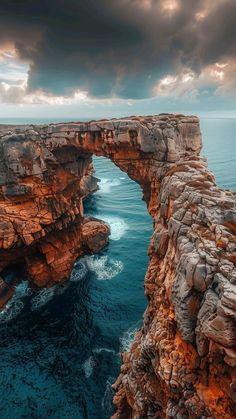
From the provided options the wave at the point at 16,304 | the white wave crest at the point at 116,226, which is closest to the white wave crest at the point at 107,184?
the white wave crest at the point at 116,226

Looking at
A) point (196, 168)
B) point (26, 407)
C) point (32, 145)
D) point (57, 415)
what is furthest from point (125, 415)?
point (32, 145)

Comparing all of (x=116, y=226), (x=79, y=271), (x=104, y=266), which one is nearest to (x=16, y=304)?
(x=79, y=271)

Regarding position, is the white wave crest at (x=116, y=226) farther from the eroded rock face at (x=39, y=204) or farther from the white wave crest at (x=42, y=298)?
the white wave crest at (x=42, y=298)

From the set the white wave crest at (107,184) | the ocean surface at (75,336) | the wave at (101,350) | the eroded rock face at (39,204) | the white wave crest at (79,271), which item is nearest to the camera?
the ocean surface at (75,336)

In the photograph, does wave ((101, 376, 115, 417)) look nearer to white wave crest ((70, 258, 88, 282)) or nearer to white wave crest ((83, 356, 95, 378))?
white wave crest ((83, 356, 95, 378))

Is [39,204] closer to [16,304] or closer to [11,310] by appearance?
[16,304]

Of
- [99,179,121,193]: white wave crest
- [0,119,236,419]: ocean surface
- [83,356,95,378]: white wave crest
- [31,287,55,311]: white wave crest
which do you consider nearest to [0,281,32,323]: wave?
[0,119,236,419]: ocean surface
